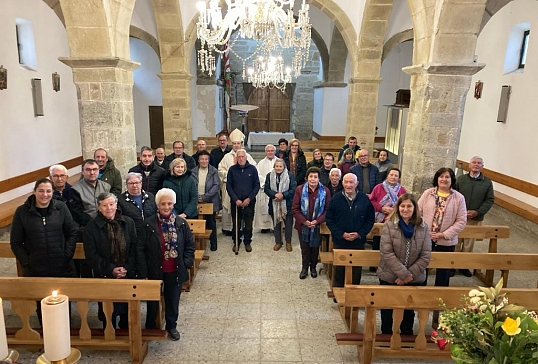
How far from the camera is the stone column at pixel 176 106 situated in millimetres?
9141

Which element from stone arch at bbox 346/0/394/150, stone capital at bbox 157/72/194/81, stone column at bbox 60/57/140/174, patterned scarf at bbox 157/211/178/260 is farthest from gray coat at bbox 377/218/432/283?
stone capital at bbox 157/72/194/81

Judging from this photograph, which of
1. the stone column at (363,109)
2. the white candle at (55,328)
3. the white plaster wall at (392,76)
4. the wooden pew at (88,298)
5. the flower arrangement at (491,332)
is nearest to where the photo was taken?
the white candle at (55,328)

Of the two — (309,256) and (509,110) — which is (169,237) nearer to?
(309,256)

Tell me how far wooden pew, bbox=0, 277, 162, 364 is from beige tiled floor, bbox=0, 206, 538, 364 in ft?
0.62

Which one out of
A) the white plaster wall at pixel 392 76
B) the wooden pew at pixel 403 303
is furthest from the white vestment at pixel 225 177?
the white plaster wall at pixel 392 76

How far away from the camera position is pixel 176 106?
9.27 meters

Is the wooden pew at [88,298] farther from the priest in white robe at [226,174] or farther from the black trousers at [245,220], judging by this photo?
the priest in white robe at [226,174]

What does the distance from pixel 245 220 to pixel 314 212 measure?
135cm

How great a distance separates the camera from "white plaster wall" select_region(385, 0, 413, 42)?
9.30 metres

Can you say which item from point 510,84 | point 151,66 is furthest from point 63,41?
point 510,84

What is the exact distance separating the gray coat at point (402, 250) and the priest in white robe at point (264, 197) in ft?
10.0

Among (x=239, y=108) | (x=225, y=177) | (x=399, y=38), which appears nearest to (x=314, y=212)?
(x=225, y=177)

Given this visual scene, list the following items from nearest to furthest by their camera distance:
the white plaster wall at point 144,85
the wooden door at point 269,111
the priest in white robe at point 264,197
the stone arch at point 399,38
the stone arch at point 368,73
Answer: the priest in white robe at point 264,197 < the stone arch at point 368,73 < the stone arch at point 399,38 < the white plaster wall at point 144,85 < the wooden door at point 269,111

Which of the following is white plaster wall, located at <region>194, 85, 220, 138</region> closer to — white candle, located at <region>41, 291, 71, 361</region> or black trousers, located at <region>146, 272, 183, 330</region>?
black trousers, located at <region>146, 272, 183, 330</region>
